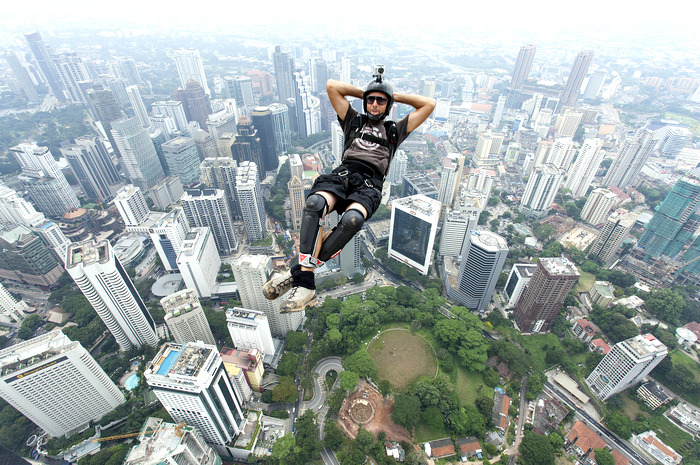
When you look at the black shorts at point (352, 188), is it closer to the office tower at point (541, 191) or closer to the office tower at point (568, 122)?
the office tower at point (541, 191)

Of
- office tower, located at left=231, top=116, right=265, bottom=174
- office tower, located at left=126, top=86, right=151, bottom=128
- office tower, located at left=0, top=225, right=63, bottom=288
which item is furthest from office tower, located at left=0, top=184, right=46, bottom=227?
office tower, located at left=126, top=86, right=151, bottom=128

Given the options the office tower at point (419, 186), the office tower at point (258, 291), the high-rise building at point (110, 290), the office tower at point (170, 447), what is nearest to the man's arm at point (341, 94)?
the office tower at point (170, 447)

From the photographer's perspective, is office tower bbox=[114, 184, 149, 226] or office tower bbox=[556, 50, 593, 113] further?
office tower bbox=[556, 50, 593, 113]

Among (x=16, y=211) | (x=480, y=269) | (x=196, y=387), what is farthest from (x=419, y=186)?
(x=16, y=211)

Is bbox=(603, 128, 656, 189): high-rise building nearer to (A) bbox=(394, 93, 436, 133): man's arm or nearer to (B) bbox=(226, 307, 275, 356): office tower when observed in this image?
(B) bbox=(226, 307, 275, 356): office tower

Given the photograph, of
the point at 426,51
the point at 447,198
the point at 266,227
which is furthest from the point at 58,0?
the point at 447,198

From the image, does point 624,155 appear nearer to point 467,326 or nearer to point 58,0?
point 467,326

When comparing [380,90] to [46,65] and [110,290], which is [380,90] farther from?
[46,65]
